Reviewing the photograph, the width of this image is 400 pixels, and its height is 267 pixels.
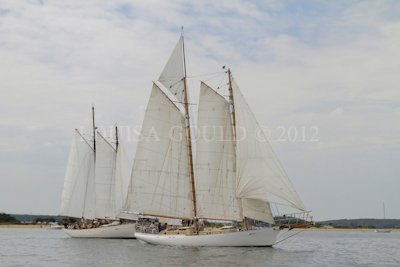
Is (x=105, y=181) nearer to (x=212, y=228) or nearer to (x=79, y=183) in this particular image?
(x=79, y=183)

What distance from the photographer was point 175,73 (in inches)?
2351

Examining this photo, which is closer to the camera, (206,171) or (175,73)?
(206,171)

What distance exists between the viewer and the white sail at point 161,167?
58250 mm

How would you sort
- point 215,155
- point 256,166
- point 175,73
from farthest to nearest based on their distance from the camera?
1. point 175,73
2. point 215,155
3. point 256,166

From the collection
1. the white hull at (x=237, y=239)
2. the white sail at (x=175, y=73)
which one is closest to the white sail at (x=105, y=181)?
the white sail at (x=175, y=73)

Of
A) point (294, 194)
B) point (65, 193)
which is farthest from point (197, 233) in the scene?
point (65, 193)

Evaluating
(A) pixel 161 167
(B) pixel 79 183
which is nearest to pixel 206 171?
(A) pixel 161 167

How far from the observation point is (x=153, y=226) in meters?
61.8

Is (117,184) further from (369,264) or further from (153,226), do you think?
(369,264)

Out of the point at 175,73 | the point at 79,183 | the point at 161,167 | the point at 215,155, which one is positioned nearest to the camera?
the point at 215,155

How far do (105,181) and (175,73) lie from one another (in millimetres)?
22574

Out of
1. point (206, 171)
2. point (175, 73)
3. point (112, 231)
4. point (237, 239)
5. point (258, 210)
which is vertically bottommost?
point (237, 239)

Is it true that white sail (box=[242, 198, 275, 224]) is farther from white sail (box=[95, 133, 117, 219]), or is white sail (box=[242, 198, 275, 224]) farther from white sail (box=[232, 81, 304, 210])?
white sail (box=[95, 133, 117, 219])

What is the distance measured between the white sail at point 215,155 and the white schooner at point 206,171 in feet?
0.28
